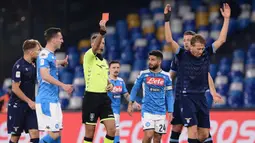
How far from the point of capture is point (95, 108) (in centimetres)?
1261

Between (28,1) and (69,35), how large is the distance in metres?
1.46

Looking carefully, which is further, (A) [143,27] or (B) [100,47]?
(A) [143,27]

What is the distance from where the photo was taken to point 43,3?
22359 mm

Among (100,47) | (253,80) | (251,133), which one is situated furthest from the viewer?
(253,80)

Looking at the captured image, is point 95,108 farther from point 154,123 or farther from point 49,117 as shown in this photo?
point 154,123

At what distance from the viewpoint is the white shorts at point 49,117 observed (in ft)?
41.1

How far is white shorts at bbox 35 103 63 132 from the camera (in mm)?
12539

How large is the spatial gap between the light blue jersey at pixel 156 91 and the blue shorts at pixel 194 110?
1.10 meters

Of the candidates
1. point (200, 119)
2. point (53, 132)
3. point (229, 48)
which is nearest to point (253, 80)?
point (229, 48)

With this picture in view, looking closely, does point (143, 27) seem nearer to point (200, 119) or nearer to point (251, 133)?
point (251, 133)

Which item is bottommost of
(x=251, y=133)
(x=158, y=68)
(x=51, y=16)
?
(x=251, y=133)

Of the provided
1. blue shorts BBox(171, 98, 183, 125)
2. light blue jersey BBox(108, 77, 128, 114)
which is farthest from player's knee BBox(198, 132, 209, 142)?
light blue jersey BBox(108, 77, 128, 114)

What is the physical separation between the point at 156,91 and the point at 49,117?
2257mm

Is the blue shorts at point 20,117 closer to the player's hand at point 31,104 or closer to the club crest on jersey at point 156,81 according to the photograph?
the player's hand at point 31,104
